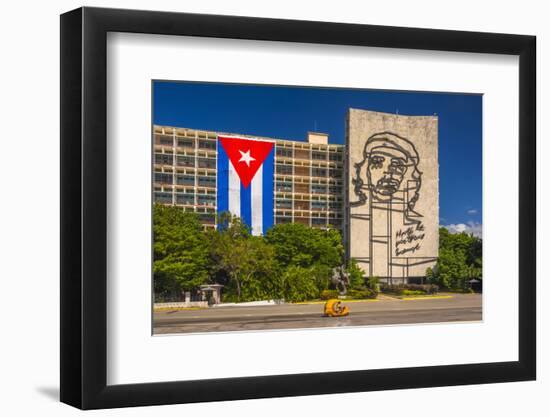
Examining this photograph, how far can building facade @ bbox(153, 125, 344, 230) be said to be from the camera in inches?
365

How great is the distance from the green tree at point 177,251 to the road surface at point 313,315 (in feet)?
1.21

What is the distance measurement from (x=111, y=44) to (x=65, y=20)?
1.65 feet

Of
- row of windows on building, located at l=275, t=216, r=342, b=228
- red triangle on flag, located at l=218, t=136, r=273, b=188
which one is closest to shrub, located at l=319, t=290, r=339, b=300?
row of windows on building, located at l=275, t=216, r=342, b=228

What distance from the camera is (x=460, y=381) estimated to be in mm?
9367

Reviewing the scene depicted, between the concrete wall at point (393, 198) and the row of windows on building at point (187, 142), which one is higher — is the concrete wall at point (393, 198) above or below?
below

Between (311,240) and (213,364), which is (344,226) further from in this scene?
(213,364)

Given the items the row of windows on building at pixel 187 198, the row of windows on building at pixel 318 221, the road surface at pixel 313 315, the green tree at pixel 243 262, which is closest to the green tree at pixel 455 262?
the road surface at pixel 313 315

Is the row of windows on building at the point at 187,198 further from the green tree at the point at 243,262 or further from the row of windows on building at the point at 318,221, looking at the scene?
the row of windows on building at the point at 318,221

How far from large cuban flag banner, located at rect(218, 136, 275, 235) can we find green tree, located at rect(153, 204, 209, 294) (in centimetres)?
48

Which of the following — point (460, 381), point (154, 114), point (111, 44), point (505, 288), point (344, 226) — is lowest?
point (460, 381)

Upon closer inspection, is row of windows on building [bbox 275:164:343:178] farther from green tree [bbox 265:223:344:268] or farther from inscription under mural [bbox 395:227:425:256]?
inscription under mural [bbox 395:227:425:256]

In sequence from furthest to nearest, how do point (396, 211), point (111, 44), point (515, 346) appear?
1. point (396, 211)
2. point (515, 346)
3. point (111, 44)

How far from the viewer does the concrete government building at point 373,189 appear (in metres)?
10.2

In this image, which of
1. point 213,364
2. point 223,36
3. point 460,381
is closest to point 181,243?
point 213,364
